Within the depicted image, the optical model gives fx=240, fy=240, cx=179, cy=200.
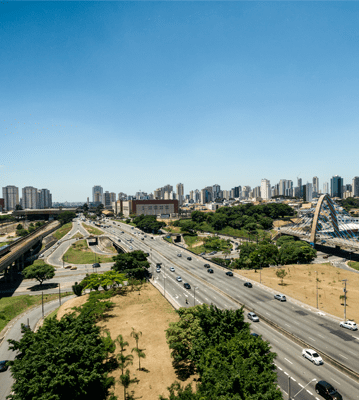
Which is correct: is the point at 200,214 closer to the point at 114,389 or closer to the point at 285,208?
the point at 285,208

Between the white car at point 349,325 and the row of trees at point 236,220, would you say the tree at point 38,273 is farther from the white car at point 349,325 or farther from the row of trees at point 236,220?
the row of trees at point 236,220

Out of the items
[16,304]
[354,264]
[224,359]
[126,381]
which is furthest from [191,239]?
[224,359]

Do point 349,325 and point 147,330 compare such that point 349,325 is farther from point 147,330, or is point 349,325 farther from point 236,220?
point 236,220

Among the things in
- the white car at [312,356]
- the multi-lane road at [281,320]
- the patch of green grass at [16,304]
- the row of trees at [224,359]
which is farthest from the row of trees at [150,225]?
the white car at [312,356]

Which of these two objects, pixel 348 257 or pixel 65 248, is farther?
pixel 65 248

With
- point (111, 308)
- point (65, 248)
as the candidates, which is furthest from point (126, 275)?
point (65, 248)

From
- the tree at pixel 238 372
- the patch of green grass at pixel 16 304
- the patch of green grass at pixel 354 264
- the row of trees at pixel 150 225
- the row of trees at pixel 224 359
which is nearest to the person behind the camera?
the tree at pixel 238 372

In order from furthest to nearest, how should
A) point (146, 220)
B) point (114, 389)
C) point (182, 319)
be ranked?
point (146, 220) → point (182, 319) → point (114, 389)
